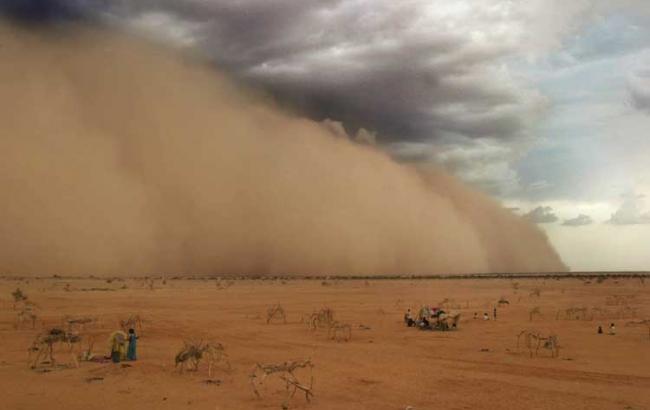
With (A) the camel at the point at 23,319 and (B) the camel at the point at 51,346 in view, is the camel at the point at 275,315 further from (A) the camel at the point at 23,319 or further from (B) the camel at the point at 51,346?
(B) the camel at the point at 51,346

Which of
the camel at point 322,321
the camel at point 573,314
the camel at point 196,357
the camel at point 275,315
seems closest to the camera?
the camel at point 196,357

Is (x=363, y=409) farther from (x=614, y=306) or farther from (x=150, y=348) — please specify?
(x=614, y=306)

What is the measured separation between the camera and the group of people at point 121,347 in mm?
11422

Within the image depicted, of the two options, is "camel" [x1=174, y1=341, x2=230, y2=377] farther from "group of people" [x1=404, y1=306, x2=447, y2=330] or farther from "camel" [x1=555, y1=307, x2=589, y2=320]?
"camel" [x1=555, y1=307, x2=589, y2=320]

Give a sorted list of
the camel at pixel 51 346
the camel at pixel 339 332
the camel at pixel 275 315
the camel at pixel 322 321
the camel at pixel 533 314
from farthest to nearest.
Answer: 1. the camel at pixel 533 314
2. the camel at pixel 275 315
3. the camel at pixel 322 321
4. the camel at pixel 339 332
5. the camel at pixel 51 346

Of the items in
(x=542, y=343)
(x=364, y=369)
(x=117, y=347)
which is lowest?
(x=364, y=369)

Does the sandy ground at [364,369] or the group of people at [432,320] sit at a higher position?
the group of people at [432,320]

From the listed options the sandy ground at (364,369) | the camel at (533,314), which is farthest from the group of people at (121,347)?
the camel at (533,314)

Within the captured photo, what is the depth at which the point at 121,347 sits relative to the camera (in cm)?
1148

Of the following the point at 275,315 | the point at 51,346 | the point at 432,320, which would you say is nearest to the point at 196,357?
the point at 51,346

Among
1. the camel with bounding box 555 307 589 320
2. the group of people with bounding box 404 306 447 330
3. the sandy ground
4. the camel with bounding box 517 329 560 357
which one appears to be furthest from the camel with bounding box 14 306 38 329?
the camel with bounding box 555 307 589 320

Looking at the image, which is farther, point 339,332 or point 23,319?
point 23,319

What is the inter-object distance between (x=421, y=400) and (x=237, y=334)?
337 inches

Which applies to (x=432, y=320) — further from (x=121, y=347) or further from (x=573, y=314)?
(x=121, y=347)
